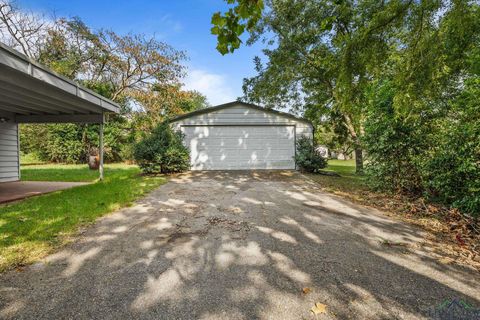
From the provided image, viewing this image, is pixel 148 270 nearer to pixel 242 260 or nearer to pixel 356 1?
pixel 242 260

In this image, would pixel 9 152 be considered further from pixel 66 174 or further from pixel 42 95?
pixel 42 95

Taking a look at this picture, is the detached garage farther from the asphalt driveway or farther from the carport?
the asphalt driveway

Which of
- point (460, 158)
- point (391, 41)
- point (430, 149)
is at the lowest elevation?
point (460, 158)

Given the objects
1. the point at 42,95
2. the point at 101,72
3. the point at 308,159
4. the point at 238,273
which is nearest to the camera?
the point at 238,273

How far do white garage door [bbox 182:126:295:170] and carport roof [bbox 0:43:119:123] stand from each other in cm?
429

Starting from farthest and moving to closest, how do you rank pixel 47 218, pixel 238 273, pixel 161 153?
pixel 161 153
pixel 47 218
pixel 238 273

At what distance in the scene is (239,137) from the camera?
11.0 m

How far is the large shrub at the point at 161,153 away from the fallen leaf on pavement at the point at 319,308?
821 cm

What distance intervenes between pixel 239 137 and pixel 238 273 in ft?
29.8

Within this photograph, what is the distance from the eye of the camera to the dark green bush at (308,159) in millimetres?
9812

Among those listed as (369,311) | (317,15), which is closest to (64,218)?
(369,311)

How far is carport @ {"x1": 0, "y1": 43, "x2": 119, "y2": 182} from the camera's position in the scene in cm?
382

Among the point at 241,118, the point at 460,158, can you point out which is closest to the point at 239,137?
the point at 241,118

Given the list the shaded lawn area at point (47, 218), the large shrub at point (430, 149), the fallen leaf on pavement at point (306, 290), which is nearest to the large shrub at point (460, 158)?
the large shrub at point (430, 149)
